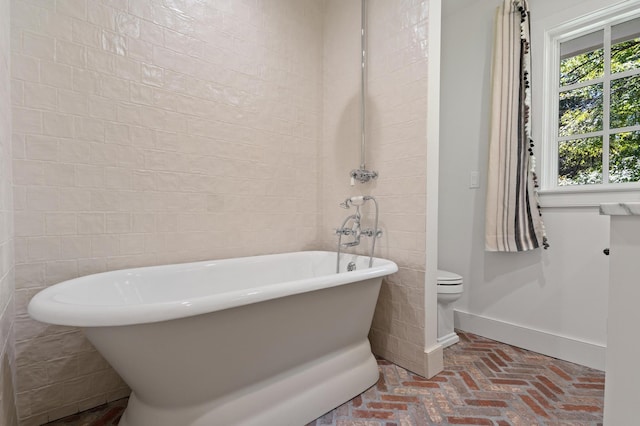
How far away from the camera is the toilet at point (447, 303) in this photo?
80.9 inches

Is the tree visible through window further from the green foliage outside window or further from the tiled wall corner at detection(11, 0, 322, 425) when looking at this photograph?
the tiled wall corner at detection(11, 0, 322, 425)

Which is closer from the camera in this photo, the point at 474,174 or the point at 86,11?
the point at 86,11

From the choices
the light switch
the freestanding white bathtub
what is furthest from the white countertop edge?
the light switch

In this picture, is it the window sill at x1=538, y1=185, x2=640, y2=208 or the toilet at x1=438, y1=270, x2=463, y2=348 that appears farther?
the toilet at x1=438, y1=270, x2=463, y2=348

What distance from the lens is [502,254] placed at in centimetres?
223

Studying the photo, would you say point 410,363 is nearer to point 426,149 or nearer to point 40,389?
point 426,149

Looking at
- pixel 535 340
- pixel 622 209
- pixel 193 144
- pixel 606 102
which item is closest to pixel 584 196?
pixel 606 102

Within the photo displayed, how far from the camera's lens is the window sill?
5.67ft

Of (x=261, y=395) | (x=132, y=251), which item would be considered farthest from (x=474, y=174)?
(x=132, y=251)

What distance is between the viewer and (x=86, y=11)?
58.0 inches

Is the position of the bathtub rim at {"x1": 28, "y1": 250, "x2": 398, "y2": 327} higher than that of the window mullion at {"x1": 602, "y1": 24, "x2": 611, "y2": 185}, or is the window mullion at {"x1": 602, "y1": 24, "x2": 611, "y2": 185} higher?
the window mullion at {"x1": 602, "y1": 24, "x2": 611, "y2": 185}

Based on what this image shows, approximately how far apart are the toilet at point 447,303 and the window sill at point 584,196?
790 millimetres

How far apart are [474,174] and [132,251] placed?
94.7 inches

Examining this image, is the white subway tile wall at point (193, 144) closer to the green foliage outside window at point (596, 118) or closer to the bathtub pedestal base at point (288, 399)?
the bathtub pedestal base at point (288, 399)
